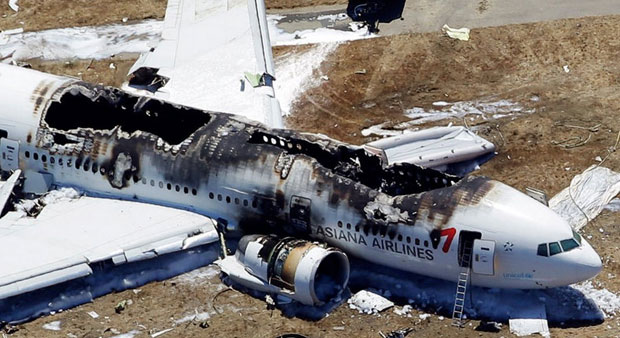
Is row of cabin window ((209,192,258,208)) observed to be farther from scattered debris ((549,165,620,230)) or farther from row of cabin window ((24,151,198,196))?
scattered debris ((549,165,620,230))

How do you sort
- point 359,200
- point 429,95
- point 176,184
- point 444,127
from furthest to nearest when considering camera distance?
point 429,95 → point 444,127 → point 176,184 → point 359,200

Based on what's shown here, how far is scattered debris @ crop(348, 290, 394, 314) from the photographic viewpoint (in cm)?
3891

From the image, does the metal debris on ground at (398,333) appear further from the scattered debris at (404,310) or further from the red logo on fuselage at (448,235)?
the red logo on fuselage at (448,235)

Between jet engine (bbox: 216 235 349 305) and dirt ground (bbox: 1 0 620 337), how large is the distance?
0.82 metres

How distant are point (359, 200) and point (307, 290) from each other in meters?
4.04

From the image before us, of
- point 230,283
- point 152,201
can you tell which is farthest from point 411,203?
point 152,201

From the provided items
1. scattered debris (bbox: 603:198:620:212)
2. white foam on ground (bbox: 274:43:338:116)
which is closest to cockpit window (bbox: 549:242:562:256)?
scattered debris (bbox: 603:198:620:212)

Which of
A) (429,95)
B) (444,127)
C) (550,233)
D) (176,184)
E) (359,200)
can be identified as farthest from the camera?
(429,95)

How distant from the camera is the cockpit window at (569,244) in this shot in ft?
120

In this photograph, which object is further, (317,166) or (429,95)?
(429,95)

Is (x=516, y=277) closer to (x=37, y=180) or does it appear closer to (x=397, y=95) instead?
(x=397, y=95)

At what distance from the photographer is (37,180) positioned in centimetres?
4416

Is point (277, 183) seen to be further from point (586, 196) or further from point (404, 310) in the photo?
point (586, 196)

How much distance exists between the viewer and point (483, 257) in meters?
37.4
